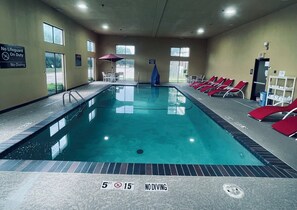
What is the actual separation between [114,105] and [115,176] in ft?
15.9

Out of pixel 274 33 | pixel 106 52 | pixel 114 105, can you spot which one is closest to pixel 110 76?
pixel 106 52

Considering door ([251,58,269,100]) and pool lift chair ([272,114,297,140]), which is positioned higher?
door ([251,58,269,100])

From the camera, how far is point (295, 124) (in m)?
3.98

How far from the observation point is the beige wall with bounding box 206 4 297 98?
6.02 m

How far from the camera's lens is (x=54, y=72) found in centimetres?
780

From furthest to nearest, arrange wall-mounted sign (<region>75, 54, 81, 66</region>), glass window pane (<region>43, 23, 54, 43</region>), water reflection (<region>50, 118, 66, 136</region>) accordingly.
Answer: wall-mounted sign (<region>75, 54, 81, 66</region>)
glass window pane (<region>43, 23, 54, 43</region>)
water reflection (<region>50, 118, 66, 136</region>)

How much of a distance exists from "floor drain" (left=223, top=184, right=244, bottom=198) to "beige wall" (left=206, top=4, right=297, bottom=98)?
521 cm

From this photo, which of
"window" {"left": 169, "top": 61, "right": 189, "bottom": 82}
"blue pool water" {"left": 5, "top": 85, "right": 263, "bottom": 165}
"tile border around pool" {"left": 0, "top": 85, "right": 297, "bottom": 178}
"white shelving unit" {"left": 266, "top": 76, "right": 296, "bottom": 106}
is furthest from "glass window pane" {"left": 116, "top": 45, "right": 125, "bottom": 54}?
"tile border around pool" {"left": 0, "top": 85, "right": 297, "bottom": 178}

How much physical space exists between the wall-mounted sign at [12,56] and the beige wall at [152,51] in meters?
8.62

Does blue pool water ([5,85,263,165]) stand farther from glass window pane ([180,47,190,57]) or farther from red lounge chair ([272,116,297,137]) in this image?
glass window pane ([180,47,190,57])

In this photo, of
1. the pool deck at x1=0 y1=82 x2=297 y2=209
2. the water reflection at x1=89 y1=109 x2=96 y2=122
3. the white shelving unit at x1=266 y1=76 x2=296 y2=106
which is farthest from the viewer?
the white shelving unit at x1=266 y1=76 x2=296 y2=106

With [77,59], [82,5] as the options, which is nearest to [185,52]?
[77,59]

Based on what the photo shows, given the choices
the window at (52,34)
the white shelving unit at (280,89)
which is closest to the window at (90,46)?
the window at (52,34)

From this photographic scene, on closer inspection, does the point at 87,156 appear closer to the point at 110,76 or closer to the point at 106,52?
the point at 110,76
